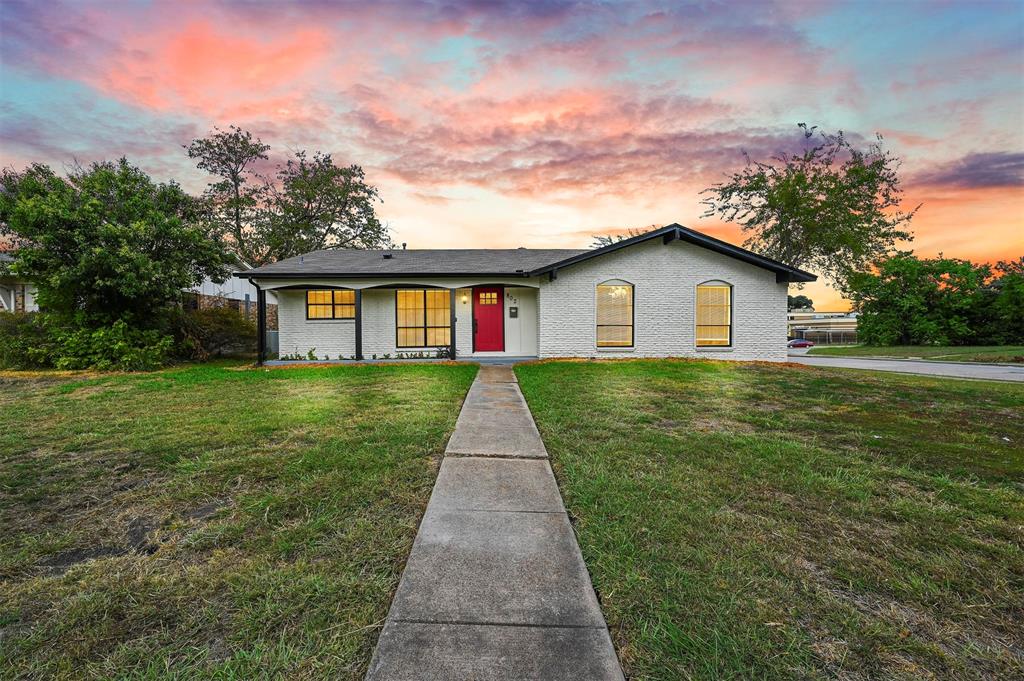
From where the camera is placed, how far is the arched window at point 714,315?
14.5m

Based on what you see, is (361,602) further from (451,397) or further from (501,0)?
(501,0)

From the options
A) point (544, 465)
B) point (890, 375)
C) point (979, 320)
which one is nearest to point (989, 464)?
point (544, 465)

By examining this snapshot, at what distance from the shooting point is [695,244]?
46.9ft

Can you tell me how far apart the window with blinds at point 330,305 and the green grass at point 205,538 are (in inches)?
364

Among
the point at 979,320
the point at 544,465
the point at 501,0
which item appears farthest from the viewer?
the point at 979,320

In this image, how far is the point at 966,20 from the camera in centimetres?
1052

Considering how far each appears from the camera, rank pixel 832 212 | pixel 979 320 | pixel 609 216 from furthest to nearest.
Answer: pixel 832 212
pixel 609 216
pixel 979 320

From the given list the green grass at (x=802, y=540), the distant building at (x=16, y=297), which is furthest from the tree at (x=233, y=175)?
the green grass at (x=802, y=540)

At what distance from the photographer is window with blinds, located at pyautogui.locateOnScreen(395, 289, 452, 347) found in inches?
600

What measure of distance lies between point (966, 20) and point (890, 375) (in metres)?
9.29

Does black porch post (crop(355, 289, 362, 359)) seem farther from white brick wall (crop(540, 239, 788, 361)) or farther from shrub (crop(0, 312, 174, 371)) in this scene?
white brick wall (crop(540, 239, 788, 361))

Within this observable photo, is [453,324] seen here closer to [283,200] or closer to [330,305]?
[330,305]

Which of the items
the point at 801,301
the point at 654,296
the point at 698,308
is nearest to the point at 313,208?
the point at 654,296

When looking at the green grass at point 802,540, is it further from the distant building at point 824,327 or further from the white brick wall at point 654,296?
the distant building at point 824,327
